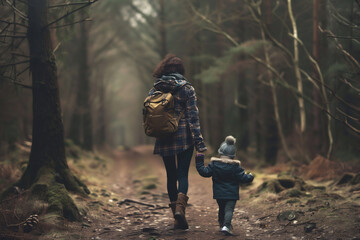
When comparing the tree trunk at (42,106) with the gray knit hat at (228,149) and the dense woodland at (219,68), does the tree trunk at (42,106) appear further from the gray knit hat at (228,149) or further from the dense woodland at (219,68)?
the gray knit hat at (228,149)

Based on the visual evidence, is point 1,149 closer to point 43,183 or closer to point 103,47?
point 43,183

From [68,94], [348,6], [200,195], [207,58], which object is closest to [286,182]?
[200,195]

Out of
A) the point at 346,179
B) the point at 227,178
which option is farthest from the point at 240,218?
the point at 346,179

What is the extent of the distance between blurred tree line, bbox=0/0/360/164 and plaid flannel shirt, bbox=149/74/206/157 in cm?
210

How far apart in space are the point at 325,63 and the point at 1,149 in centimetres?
1035

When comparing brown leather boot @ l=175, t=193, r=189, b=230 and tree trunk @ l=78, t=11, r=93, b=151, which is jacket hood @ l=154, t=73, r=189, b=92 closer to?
brown leather boot @ l=175, t=193, r=189, b=230

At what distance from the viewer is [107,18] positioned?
72.0 ft

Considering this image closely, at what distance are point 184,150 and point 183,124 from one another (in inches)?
15.4

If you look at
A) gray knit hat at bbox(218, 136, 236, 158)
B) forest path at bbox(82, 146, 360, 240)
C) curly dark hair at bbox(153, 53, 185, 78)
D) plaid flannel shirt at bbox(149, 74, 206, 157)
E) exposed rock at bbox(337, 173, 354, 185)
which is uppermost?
curly dark hair at bbox(153, 53, 185, 78)

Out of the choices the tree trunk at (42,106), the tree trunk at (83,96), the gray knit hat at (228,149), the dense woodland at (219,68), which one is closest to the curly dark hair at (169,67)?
the gray knit hat at (228,149)

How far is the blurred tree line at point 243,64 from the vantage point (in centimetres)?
823

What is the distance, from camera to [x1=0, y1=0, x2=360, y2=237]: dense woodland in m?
7.09

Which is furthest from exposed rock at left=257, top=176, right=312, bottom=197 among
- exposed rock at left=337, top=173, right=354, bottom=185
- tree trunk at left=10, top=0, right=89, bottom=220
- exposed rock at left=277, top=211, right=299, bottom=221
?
tree trunk at left=10, top=0, right=89, bottom=220

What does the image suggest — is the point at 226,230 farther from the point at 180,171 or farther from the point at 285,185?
the point at 285,185
